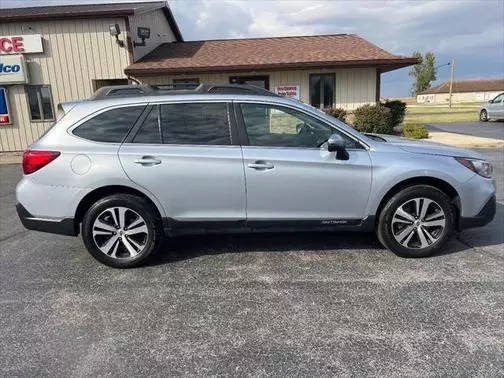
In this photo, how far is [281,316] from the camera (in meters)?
3.19

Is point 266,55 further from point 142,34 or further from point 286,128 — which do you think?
point 286,128

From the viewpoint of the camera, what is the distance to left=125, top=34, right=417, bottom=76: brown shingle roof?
14.8m

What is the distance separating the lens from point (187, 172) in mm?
3980

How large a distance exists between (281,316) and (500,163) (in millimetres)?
8901

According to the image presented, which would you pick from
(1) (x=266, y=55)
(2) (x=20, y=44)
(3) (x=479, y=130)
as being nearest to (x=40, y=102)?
(2) (x=20, y=44)

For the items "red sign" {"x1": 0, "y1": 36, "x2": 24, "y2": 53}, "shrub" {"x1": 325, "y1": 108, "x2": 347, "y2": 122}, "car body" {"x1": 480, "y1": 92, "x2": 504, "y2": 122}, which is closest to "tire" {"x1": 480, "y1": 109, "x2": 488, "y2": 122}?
"car body" {"x1": 480, "y1": 92, "x2": 504, "y2": 122}

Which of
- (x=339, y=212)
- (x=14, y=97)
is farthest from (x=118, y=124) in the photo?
(x=14, y=97)

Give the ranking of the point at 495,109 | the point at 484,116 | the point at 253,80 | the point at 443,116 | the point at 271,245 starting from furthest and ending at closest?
the point at 443,116
the point at 484,116
the point at 495,109
the point at 253,80
the point at 271,245

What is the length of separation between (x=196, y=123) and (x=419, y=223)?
98.0 inches

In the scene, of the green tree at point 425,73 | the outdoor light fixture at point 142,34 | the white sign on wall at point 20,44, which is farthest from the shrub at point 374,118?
the green tree at point 425,73

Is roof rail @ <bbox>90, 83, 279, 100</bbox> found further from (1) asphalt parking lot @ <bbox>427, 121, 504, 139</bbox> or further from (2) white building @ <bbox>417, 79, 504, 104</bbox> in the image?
(2) white building @ <bbox>417, 79, 504, 104</bbox>

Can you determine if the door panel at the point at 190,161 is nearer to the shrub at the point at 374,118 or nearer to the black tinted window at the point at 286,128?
the black tinted window at the point at 286,128

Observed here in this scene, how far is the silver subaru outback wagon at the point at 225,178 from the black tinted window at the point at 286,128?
1 centimetres

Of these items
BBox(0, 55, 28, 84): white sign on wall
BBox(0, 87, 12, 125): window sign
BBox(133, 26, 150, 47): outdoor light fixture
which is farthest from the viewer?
BBox(133, 26, 150, 47): outdoor light fixture
